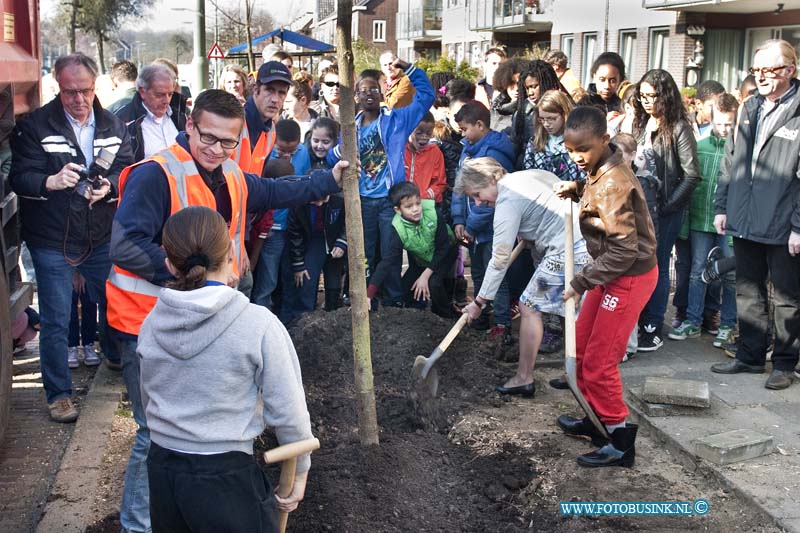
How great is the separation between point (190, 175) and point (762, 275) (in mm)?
4230

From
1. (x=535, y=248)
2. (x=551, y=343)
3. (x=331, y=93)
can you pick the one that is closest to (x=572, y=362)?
(x=535, y=248)

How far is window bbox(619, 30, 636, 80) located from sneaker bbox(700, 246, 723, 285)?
20951 mm

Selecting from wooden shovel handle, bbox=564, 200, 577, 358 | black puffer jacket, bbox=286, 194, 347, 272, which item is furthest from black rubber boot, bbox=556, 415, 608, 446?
black puffer jacket, bbox=286, 194, 347, 272

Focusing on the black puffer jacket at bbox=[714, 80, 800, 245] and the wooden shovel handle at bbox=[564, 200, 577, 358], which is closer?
the wooden shovel handle at bbox=[564, 200, 577, 358]

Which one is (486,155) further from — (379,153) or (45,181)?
(45,181)

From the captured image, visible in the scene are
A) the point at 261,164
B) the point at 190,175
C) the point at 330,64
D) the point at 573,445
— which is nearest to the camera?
the point at 190,175

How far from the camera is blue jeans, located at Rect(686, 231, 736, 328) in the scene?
6.95m

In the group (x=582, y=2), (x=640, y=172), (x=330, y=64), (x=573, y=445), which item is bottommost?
(x=573, y=445)

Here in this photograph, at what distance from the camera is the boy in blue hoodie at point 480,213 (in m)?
7.03

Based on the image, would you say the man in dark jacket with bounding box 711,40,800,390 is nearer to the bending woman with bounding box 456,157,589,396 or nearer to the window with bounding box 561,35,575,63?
the bending woman with bounding box 456,157,589,396

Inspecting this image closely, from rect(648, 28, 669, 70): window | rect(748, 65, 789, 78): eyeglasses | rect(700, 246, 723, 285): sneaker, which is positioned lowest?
rect(700, 246, 723, 285): sneaker

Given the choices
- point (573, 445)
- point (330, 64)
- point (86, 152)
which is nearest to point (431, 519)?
point (573, 445)

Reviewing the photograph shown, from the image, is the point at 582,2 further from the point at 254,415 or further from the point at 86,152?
the point at 254,415

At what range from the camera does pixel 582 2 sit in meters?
29.7
